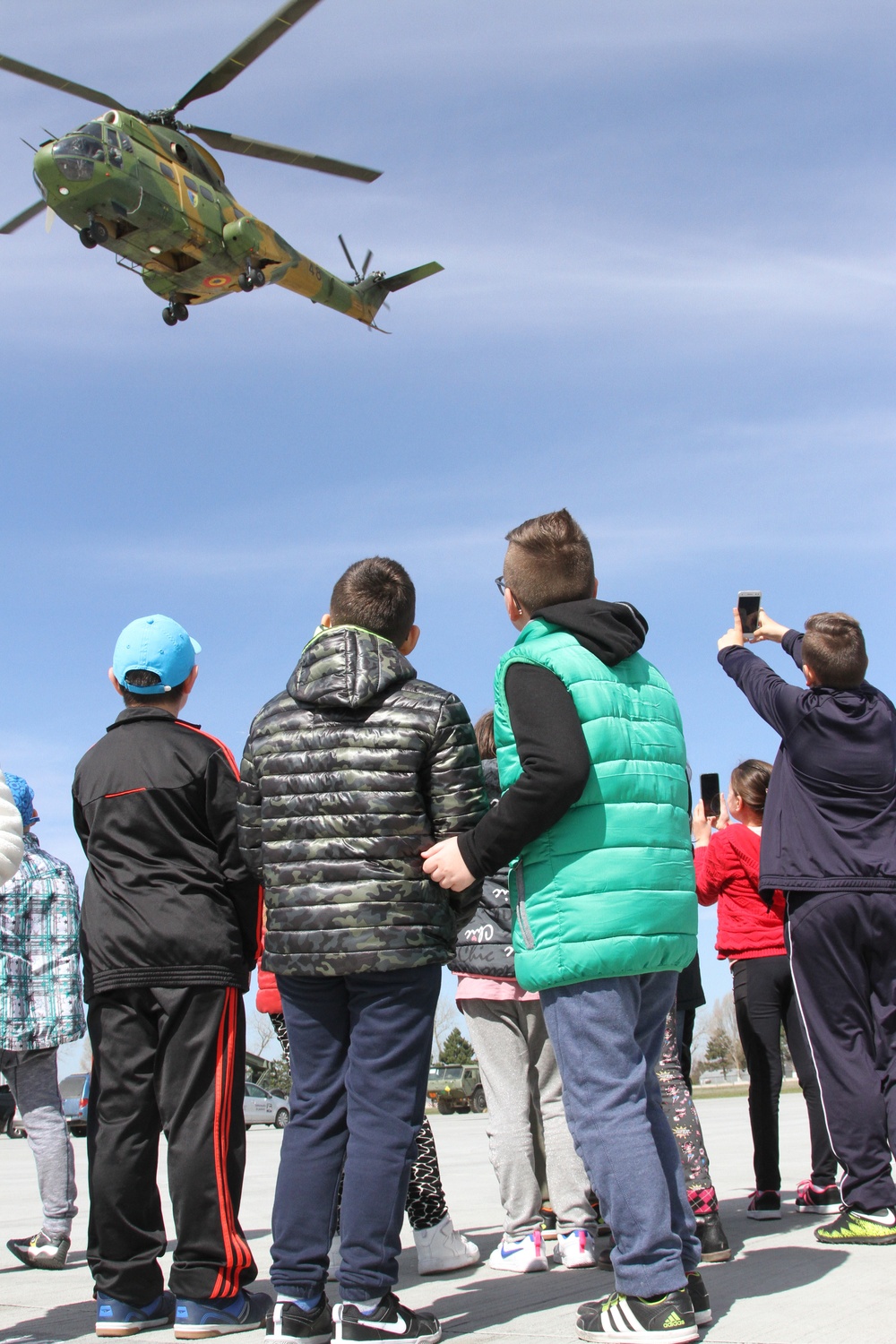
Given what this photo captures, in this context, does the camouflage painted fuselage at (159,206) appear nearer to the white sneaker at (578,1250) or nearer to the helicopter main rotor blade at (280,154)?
the helicopter main rotor blade at (280,154)

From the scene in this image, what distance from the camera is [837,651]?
4.58 m

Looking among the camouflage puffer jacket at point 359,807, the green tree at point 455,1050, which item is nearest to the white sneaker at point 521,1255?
the camouflage puffer jacket at point 359,807

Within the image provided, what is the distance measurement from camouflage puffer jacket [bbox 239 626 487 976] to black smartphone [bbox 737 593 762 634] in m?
1.93

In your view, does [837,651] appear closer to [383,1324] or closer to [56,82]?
[383,1324]

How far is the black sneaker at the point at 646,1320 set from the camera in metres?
2.71

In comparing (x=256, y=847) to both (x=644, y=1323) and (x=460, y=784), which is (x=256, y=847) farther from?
(x=644, y=1323)

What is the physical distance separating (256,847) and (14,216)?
18.4 metres

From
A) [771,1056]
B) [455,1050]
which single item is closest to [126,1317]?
[771,1056]

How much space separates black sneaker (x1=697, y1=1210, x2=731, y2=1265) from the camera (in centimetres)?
385

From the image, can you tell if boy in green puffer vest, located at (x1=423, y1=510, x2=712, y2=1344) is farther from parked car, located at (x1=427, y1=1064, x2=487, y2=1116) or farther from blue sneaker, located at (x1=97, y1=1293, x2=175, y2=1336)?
parked car, located at (x1=427, y1=1064, x2=487, y2=1116)

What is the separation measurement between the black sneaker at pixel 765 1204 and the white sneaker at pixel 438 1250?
1.54 m

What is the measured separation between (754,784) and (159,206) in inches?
545

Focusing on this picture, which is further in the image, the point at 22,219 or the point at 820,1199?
the point at 22,219

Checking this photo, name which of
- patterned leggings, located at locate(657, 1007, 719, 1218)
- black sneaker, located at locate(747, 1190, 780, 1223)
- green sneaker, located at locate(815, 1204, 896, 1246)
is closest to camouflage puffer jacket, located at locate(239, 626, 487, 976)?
patterned leggings, located at locate(657, 1007, 719, 1218)
